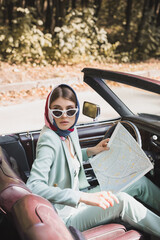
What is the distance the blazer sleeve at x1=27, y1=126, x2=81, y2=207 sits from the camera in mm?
1656

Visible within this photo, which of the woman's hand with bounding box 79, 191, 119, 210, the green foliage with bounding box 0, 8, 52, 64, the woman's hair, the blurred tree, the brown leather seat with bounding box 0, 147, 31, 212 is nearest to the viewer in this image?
the brown leather seat with bounding box 0, 147, 31, 212

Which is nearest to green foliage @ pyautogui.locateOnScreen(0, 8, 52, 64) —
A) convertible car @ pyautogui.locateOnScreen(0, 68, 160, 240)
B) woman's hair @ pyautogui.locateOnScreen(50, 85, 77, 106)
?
convertible car @ pyautogui.locateOnScreen(0, 68, 160, 240)

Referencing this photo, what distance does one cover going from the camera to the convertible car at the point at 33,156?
1194mm

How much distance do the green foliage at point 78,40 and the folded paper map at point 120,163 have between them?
277 inches

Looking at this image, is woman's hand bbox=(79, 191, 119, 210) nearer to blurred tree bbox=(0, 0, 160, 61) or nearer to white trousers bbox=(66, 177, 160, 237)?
white trousers bbox=(66, 177, 160, 237)

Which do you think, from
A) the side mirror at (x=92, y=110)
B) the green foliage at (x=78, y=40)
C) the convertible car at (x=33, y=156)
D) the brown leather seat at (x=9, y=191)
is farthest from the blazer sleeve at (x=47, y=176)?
the green foliage at (x=78, y=40)

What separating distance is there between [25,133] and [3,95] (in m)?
4.65

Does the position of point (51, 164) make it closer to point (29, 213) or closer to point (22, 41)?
point (29, 213)

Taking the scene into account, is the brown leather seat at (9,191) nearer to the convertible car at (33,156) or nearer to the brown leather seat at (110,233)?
the convertible car at (33,156)

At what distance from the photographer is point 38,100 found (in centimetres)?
701

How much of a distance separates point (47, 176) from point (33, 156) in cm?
87

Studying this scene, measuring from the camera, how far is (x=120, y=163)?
2107 mm

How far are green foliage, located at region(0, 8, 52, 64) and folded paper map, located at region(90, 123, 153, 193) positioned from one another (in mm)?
6868

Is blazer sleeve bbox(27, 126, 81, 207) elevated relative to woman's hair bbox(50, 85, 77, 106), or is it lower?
lower
